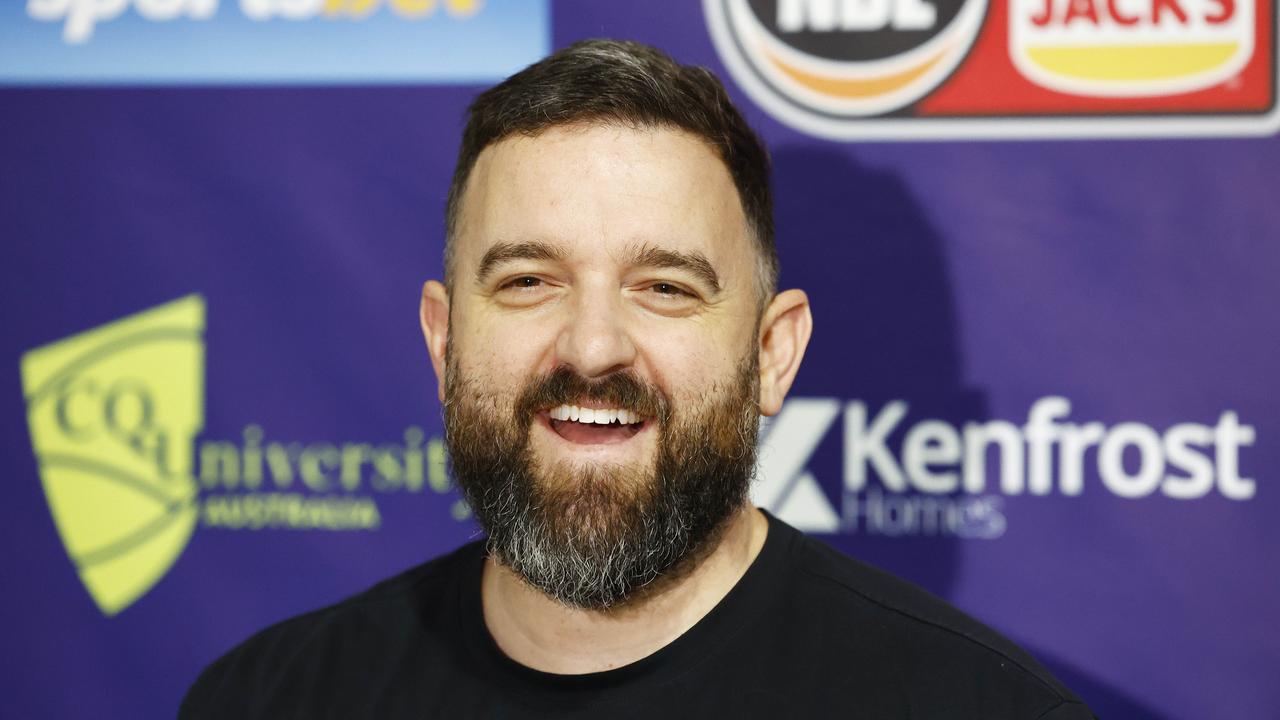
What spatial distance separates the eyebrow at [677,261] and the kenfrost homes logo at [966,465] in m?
0.76

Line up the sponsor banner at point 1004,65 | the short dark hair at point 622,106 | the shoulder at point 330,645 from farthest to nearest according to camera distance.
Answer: the sponsor banner at point 1004,65
the shoulder at point 330,645
the short dark hair at point 622,106

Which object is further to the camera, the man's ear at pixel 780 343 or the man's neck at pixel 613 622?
the man's ear at pixel 780 343

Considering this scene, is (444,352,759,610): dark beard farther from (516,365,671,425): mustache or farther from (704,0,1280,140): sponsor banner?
(704,0,1280,140): sponsor banner

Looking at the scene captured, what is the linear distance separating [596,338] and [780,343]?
0.34 m

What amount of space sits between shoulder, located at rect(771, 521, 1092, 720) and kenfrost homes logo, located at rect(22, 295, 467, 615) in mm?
887

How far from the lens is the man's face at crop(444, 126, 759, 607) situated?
1.26 m

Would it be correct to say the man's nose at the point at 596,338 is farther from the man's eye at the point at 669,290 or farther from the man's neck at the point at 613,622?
the man's neck at the point at 613,622

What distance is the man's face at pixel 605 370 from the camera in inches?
49.7

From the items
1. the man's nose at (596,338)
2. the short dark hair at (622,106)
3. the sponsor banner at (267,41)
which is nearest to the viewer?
the man's nose at (596,338)

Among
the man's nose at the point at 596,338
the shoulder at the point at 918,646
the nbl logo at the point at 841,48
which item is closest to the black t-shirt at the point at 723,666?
the shoulder at the point at 918,646

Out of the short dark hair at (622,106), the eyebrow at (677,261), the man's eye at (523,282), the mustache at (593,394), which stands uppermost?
the short dark hair at (622,106)

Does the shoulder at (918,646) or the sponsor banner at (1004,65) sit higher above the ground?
the sponsor banner at (1004,65)

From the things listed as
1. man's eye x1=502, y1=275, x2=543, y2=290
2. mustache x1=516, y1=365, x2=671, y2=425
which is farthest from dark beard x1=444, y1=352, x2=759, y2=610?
man's eye x1=502, y1=275, x2=543, y2=290

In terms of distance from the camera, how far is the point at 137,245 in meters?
2.15
